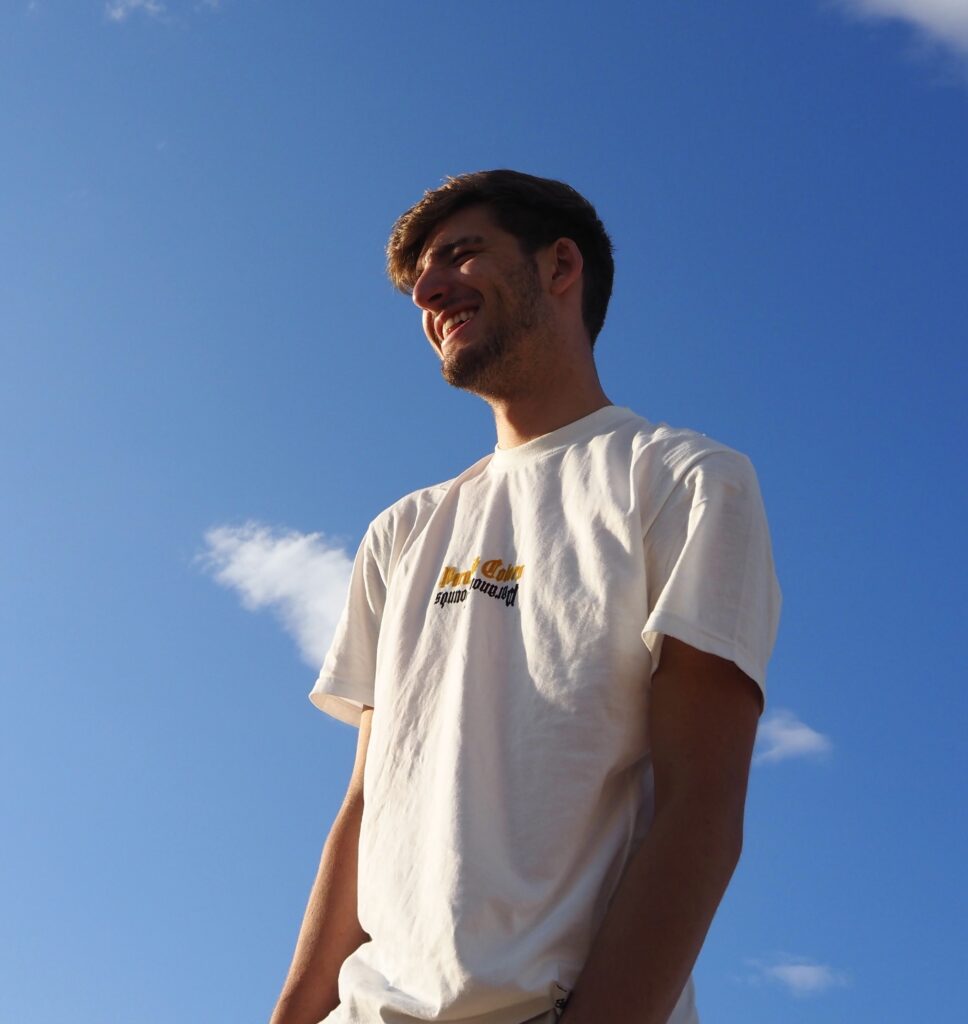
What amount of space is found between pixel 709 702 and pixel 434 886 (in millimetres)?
740

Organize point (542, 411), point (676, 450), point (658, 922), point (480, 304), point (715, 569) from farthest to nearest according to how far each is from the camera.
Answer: point (480, 304)
point (542, 411)
point (676, 450)
point (715, 569)
point (658, 922)

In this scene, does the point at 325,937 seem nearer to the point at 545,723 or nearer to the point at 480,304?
A: the point at 545,723

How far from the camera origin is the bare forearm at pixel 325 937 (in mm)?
3262

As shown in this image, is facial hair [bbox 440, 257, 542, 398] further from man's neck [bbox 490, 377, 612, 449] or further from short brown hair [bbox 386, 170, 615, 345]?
short brown hair [bbox 386, 170, 615, 345]

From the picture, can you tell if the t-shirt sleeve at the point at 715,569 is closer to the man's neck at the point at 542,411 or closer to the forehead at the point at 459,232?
the man's neck at the point at 542,411

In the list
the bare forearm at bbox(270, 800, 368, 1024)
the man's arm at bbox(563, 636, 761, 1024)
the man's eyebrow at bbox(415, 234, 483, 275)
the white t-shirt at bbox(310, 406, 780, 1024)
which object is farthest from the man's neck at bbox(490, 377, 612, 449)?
the bare forearm at bbox(270, 800, 368, 1024)

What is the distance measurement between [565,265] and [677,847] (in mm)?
2182

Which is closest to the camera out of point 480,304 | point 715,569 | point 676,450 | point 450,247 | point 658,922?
point 658,922

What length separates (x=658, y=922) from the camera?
2.57 meters

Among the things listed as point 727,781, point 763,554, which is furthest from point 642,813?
point 763,554

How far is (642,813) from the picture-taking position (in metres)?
2.93

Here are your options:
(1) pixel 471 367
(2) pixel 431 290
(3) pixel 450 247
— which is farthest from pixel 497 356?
(3) pixel 450 247

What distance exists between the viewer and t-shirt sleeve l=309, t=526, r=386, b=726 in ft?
12.5

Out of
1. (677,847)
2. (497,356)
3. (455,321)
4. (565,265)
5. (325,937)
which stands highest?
(565,265)
